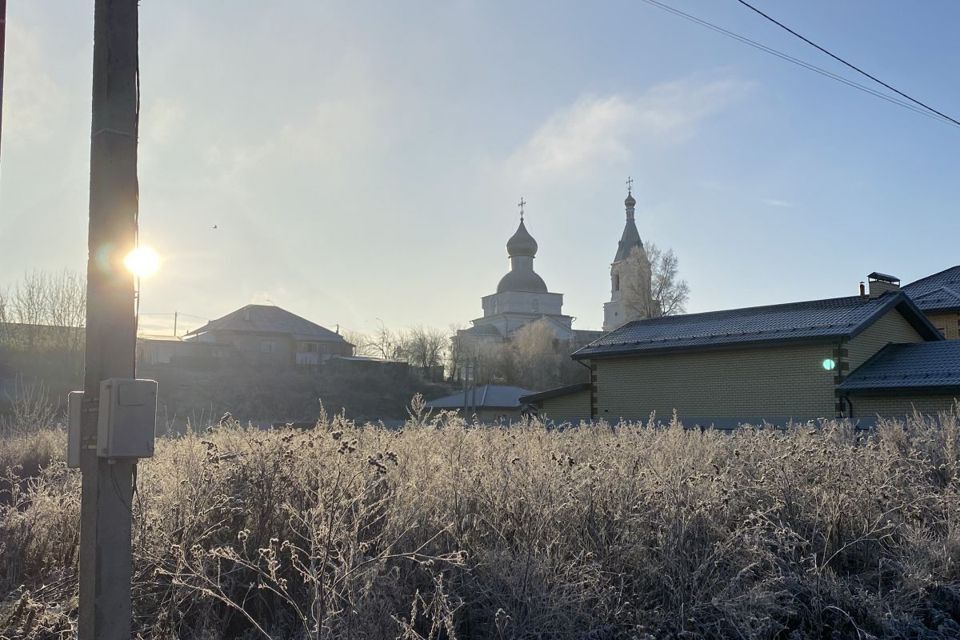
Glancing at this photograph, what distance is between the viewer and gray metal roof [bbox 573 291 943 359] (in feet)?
70.9

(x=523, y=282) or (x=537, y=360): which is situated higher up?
(x=523, y=282)

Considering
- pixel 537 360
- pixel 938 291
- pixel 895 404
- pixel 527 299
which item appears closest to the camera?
pixel 895 404

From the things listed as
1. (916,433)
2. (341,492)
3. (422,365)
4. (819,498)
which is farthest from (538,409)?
(422,365)

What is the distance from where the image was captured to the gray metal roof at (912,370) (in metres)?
19.5

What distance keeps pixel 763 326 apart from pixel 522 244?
215 ft

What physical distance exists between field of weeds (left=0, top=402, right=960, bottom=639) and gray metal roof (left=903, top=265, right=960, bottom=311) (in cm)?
2747

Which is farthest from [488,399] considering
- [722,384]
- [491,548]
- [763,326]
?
[491,548]

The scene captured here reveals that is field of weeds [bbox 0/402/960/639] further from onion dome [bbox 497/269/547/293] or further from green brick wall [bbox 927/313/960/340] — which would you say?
onion dome [bbox 497/269/547/293]

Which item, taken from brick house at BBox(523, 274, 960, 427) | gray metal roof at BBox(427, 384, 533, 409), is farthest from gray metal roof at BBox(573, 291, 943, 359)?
gray metal roof at BBox(427, 384, 533, 409)

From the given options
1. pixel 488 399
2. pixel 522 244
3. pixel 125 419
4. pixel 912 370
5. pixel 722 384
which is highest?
pixel 522 244

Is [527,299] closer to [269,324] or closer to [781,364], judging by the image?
[269,324]

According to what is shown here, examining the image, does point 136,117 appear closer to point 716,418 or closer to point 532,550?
point 532,550

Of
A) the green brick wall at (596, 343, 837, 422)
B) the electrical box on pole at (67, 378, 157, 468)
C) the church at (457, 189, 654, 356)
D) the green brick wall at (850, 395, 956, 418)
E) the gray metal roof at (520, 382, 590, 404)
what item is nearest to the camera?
the electrical box on pole at (67, 378, 157, 468)

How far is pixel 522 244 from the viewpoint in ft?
289
